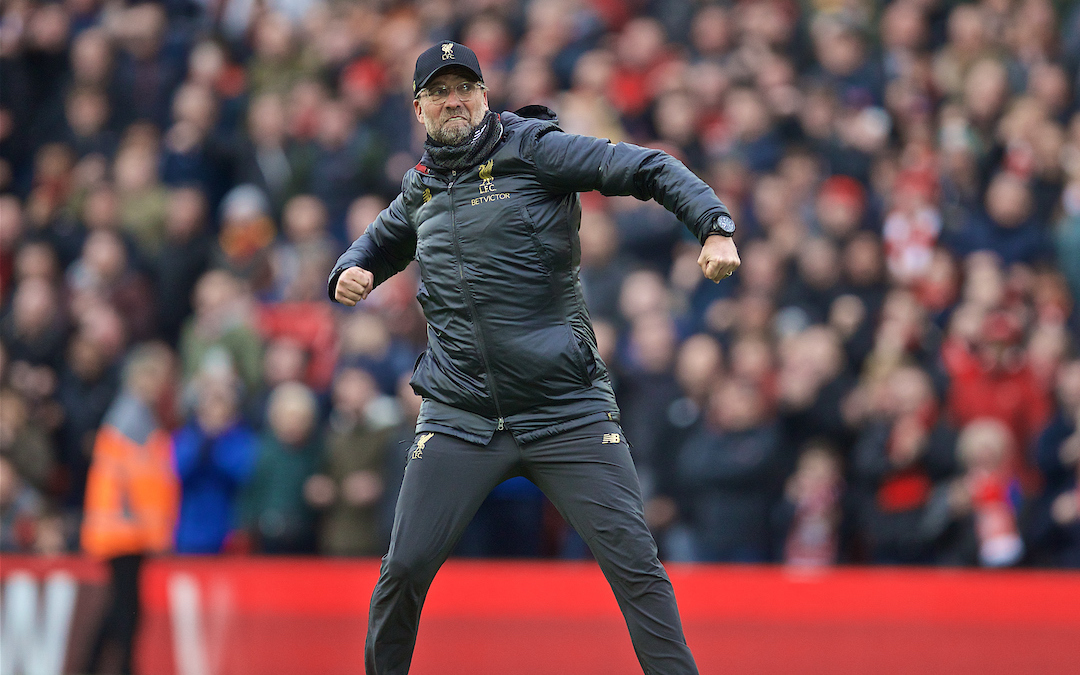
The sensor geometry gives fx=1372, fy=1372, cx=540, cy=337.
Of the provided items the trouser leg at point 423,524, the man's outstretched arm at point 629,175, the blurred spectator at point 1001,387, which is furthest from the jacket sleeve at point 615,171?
the blurred spectator at point 1001,387

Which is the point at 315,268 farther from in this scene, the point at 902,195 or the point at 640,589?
the point at 640,589

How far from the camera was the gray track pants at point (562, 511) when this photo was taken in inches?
206

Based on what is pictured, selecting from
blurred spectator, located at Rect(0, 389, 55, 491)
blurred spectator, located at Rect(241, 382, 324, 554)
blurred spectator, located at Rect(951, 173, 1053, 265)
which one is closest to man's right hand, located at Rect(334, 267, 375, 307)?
blurred spectator, located at Rect(241, 382, 324, 554)

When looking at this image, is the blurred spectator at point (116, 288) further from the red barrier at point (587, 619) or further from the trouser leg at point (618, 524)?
the trouser leg at point (618, 524)

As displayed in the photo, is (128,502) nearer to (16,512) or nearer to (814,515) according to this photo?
(16,512)

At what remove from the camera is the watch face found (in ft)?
16.3

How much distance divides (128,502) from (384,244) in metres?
4.22

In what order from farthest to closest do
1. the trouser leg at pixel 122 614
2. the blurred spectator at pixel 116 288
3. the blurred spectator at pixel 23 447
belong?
the blurred spectator at pixel 116 288 → the blurred spectator at pixel 23 447 → the trouser leg at pixel 122 614

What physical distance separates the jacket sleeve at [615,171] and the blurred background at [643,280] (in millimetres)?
4366

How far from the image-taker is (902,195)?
10562 millimetres

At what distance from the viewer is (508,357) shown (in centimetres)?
535

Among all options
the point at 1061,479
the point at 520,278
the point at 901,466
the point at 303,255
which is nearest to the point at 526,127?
the point at 520,278

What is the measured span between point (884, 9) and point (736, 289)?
137 inches

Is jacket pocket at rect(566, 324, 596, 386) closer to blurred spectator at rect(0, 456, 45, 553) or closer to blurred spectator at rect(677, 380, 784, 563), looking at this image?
blurred spectator at rect(677, 380, 784, 563)
